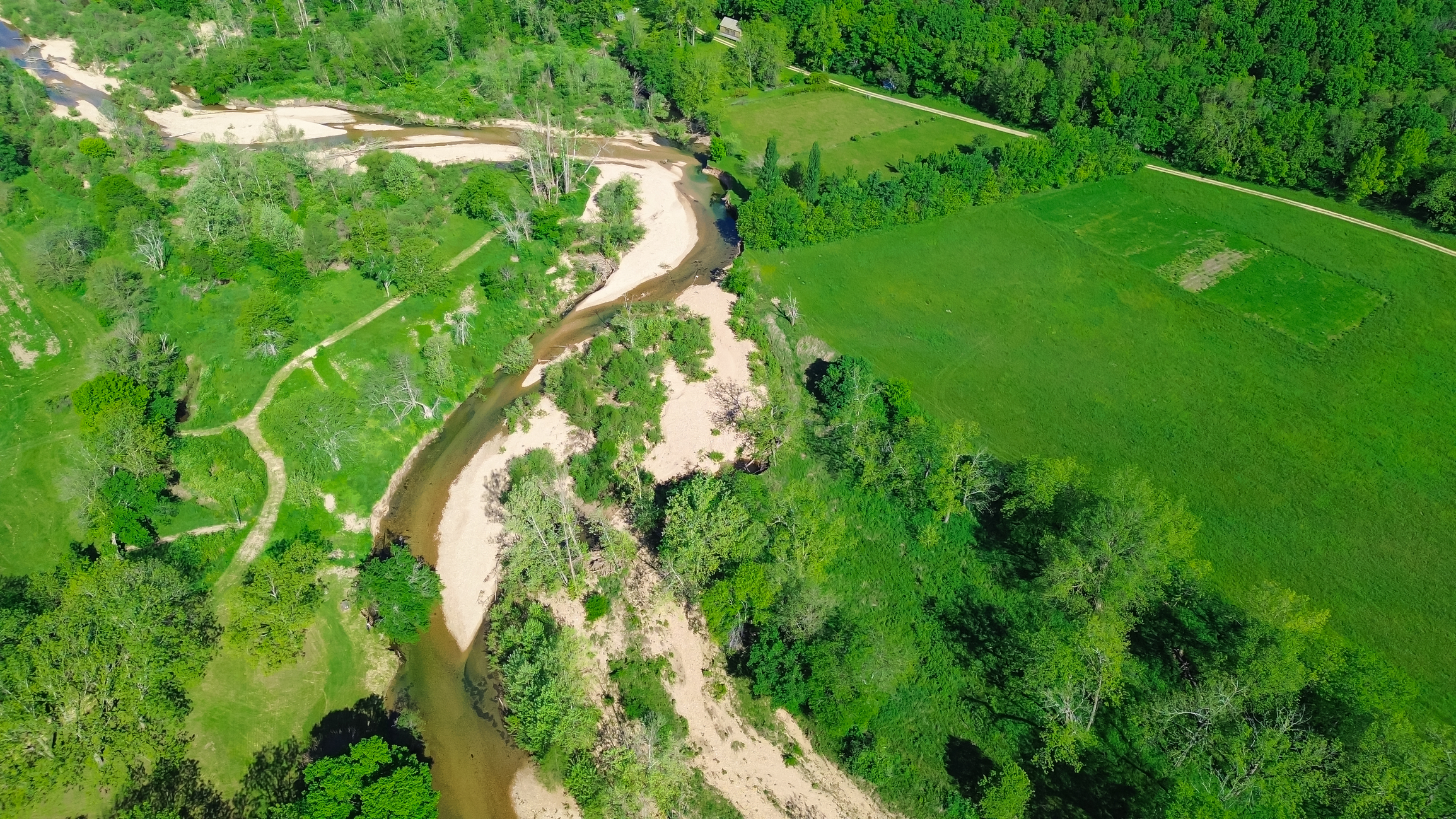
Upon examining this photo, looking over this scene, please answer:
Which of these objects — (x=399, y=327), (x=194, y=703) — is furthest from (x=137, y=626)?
(x=399, y=327)

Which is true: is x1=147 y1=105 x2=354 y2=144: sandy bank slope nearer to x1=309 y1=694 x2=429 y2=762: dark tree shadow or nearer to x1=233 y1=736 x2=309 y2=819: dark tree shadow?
x1=309 y1=694 x2=429 y2=762: dark tree shadow

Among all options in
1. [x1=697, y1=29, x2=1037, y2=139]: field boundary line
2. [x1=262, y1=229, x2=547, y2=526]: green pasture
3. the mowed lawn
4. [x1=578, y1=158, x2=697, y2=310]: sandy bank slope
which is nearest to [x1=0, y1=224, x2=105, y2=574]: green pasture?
[x1=262, y1=229, x2=547, y2=526]: green pasture

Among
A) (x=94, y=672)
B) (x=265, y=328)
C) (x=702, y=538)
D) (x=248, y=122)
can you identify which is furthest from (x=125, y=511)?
(x=248, y=122)

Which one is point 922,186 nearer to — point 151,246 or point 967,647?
point 967,647

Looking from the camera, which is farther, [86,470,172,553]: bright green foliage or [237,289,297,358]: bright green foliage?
[237,289,297,358]: bright green foliage

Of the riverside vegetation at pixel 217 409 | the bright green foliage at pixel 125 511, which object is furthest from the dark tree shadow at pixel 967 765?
the bright green foliage at pixel 125 511

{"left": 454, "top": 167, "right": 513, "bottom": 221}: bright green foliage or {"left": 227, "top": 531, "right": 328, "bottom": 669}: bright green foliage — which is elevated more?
{"left": 454, "top": 167, "right": 513, "bottom": 221}: bright green foliage

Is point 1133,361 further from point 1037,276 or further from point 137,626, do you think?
point 137,626
